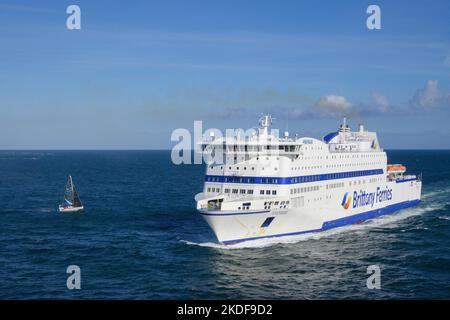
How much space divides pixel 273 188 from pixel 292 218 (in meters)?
3.39

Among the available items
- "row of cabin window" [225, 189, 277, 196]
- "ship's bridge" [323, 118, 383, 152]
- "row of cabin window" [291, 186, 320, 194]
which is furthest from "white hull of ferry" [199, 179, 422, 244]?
"ship's bridge" [323, 118, 383, 152]

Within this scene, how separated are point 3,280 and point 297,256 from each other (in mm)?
21674

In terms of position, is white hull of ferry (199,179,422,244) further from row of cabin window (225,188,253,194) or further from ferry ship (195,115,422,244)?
row of cabin window (225,188,253,194)

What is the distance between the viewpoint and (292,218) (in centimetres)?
3991

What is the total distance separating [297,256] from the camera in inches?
1406

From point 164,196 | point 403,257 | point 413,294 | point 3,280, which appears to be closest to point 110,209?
point 164,196

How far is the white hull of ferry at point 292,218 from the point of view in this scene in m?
36.6

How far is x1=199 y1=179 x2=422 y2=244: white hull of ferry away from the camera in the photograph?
36594mm

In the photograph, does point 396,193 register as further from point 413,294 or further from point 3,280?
point 3,280

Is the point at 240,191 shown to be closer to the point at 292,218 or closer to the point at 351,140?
the point at 292,218

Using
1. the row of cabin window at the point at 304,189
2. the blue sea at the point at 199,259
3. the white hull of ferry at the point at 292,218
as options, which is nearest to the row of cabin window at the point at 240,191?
the white hull of ferry at the point at 292,218

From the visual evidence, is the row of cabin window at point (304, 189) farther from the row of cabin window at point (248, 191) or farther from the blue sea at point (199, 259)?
the blue sea at point (199, 259)

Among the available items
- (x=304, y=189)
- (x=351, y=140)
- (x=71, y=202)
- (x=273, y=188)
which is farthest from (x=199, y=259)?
(x=351, y=140)
